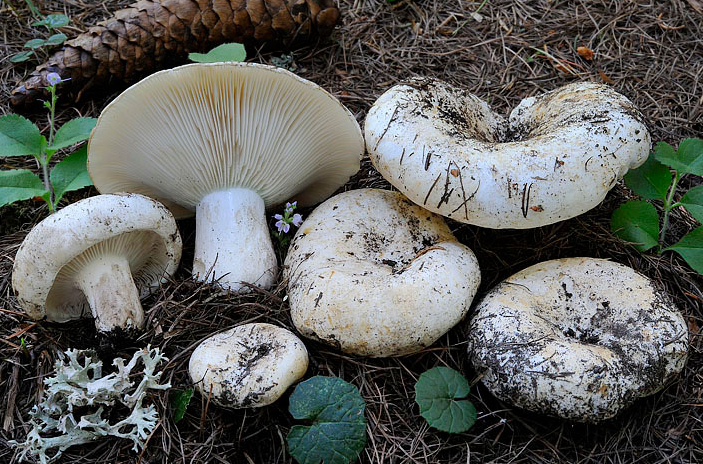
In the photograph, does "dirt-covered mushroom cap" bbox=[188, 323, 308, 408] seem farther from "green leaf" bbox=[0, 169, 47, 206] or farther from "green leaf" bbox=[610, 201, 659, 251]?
"green leaf" bbox=[610, 201, 659, 251]

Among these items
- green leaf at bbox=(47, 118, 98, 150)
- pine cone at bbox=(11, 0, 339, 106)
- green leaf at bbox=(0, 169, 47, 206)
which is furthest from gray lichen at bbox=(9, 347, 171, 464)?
pine cone at bbox=(11, 0, 339, 106)

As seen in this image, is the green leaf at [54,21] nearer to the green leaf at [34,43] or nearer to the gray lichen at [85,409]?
the green leaf at [34,43]

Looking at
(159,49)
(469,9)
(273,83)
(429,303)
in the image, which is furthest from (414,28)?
(429,303)

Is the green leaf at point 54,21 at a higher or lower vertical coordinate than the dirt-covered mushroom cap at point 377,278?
higher

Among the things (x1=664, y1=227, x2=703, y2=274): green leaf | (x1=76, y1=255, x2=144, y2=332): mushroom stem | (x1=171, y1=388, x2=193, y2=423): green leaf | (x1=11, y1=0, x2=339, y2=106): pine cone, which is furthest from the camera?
(x1=11, y1=0, x2=339, y2=106): pine cone

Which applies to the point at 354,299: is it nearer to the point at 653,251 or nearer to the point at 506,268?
the point at 506,268

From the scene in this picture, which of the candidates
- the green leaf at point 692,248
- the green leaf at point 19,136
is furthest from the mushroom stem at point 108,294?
the green leaf at point 692,248

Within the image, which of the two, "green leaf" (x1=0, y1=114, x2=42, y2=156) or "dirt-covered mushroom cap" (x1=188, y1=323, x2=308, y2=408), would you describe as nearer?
"dirt-covered mushroom cap" (x1=188, y1=323, x2=308, y2=408)
